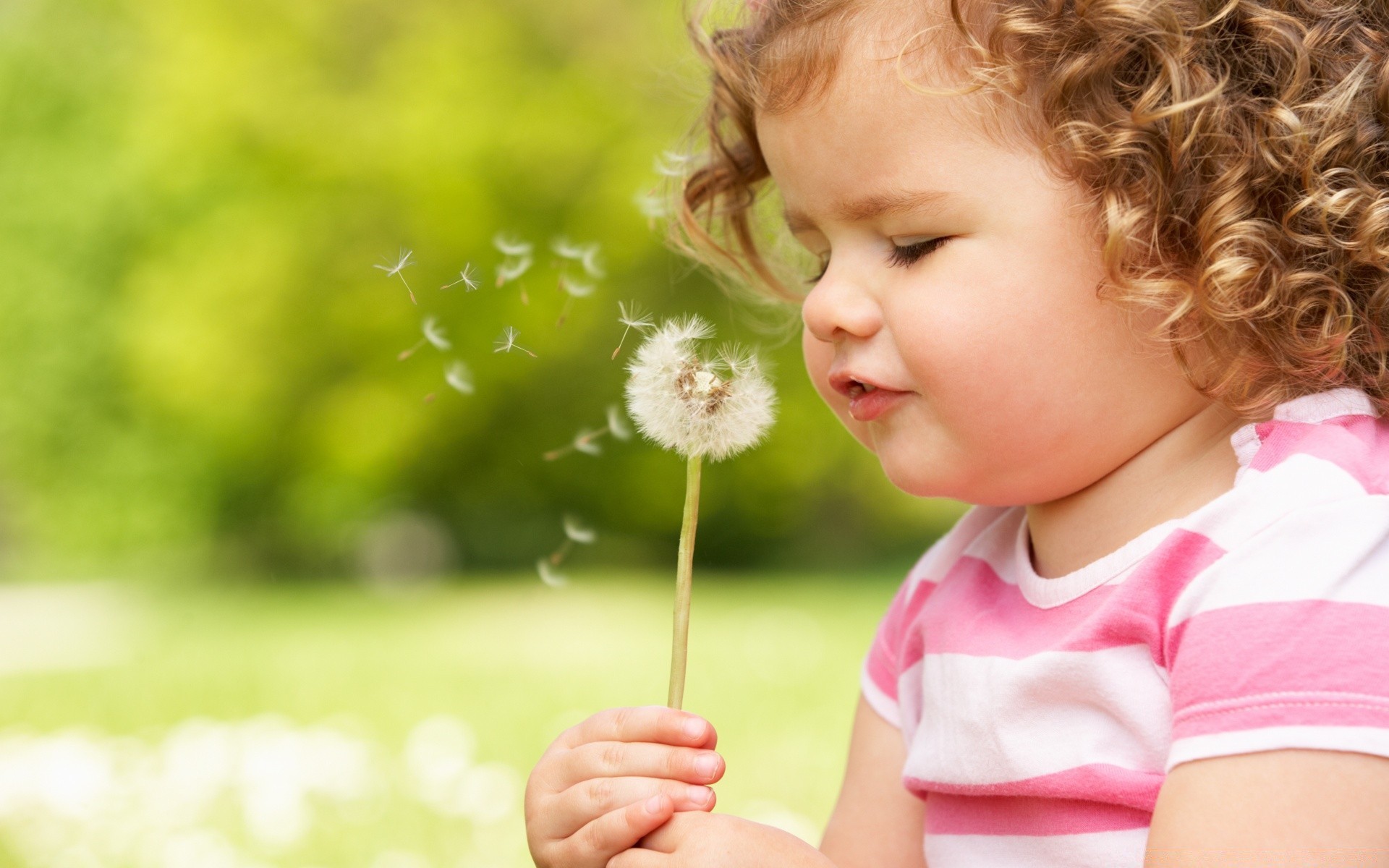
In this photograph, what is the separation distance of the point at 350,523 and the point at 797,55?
1282cm

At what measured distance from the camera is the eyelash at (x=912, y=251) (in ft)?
4.20

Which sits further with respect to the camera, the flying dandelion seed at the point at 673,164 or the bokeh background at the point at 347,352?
the bokeh background at the point at 347,352

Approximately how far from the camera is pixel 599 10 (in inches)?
499

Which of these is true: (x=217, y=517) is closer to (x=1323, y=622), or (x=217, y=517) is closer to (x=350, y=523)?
(x=350, y=523)

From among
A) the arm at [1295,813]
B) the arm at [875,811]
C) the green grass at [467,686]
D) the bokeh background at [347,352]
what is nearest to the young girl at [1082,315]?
the arm at [1295,813]

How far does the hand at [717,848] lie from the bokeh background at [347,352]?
19.5ft

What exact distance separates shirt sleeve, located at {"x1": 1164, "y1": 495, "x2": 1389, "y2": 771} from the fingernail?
382mm

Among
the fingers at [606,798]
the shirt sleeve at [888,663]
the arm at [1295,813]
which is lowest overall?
the arm at [1295,813]

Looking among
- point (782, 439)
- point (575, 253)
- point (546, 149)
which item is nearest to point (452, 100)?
point (546, 149)

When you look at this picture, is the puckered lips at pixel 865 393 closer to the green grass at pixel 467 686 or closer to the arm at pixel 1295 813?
the arm at pixel 1295 813

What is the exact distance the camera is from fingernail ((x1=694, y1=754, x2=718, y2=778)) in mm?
1229

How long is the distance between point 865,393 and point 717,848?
448 mm

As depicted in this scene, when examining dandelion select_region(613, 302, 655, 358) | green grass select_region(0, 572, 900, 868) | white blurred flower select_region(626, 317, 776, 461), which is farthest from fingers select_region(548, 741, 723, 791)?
green grass select_region(0, 572, 900, 868)

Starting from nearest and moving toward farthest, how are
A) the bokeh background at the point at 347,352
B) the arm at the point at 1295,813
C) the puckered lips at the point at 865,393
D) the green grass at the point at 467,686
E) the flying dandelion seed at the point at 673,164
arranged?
the arm at the point at 1295,813, the puckered lips at the point at 865,393, the flying dandelion seed at the point at 673,164, the green grass at the point at 467,686, the bokeh background at the point at 347,352
